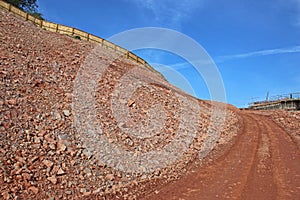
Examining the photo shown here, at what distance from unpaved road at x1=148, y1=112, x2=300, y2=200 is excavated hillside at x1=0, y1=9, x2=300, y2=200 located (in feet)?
0.10

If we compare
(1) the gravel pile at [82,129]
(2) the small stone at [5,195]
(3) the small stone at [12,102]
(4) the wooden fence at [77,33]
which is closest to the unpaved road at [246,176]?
(1) the gravel pile at [82,129]

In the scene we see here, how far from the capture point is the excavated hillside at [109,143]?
6.74 meters

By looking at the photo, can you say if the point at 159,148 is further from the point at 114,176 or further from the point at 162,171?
the point at 114,176

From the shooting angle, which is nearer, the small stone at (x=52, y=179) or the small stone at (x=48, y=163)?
the small stone at (x=52, y=179)

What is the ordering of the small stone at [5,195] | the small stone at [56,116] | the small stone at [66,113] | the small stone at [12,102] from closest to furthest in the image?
the small stone at [5,195]
the small stone at [12,102]
the small stone at [56,116]
the small stone at [66,113]

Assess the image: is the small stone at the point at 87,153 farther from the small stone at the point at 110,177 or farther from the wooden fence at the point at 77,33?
the wooden fence at the point at 77,33

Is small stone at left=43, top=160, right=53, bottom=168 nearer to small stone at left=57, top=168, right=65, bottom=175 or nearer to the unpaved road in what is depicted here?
small stone at left=57, top=168, right=65, bottom=175

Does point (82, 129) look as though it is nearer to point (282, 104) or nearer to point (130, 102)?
point (130, 102)

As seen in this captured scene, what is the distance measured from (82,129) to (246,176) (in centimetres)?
581

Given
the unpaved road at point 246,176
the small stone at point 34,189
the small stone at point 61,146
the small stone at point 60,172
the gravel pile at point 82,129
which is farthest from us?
the small stone at point 61,146

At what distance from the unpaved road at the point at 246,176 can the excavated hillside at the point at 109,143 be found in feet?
0.10

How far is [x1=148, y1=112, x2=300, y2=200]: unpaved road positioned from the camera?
22.8 ft

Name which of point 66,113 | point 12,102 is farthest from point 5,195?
point 66,113

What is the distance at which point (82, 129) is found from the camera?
345 inches
